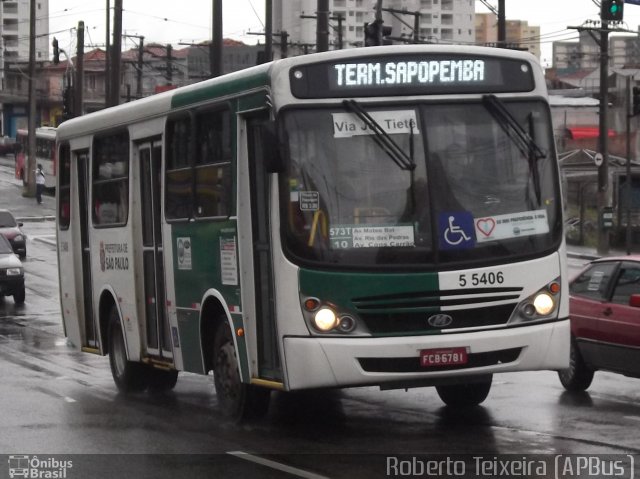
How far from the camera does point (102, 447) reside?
10898 millimetres

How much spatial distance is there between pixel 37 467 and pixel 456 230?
3.55 meters

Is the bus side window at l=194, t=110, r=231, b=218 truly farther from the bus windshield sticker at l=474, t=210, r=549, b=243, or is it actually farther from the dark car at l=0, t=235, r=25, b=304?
the dark car at l=0, t=235, r=25, b=304

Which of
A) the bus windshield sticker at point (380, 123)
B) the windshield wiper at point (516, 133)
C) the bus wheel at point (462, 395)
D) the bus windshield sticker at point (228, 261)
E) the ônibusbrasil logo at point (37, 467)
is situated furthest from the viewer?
the bus wheel at point (462, 395)

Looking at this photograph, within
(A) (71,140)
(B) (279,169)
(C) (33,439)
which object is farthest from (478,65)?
(A) (71,140)

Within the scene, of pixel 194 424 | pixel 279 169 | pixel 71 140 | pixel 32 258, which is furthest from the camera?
pixel 32 258

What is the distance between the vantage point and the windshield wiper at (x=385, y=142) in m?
10.9

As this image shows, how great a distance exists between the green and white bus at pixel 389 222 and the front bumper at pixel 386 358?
11 millimetres

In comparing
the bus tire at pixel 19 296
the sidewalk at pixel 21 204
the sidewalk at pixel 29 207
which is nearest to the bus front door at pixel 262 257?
the bus tire at pixel 19 296

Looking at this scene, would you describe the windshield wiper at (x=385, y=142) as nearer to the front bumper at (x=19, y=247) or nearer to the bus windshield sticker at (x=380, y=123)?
the bus windshield sticker at (x=380, y=123)

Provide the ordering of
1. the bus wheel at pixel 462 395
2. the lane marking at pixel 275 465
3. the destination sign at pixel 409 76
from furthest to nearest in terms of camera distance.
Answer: the bus wheel at pixel 462 395 → the destination sign at pixel 409 76 → the lane marking at pixel 275 465

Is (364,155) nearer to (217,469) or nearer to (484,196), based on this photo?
(484,196)

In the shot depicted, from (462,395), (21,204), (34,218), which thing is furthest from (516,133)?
(21,204)

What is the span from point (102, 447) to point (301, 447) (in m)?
1.51

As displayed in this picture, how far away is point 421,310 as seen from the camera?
1085 centimetres
